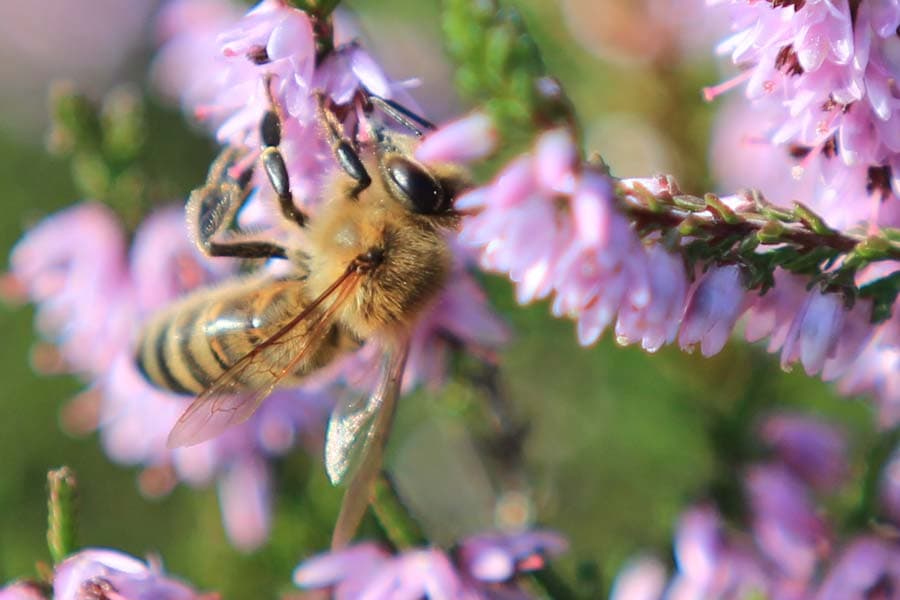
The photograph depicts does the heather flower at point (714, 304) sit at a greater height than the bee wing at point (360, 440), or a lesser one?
greater

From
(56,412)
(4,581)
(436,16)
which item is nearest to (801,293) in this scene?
(4,581)

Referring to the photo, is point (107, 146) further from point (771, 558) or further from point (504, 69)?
point (771, 558)

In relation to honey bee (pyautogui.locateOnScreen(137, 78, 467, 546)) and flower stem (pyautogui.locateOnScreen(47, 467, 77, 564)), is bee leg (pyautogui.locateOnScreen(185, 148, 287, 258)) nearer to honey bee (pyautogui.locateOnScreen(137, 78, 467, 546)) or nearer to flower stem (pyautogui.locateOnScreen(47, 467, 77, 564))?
honey bee (pyautogui.locateOnScreen(137, 78, 467, 546))

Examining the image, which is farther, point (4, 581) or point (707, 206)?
point (4, 581)

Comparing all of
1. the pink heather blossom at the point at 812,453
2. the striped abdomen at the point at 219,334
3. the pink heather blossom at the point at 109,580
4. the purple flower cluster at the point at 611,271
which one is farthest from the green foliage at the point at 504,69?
the pink heather blossom at the point at 812,453

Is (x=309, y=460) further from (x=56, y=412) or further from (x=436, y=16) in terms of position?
(x=436, y=16)

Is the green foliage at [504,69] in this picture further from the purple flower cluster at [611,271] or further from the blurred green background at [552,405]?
the blurred green background at [552,405]
